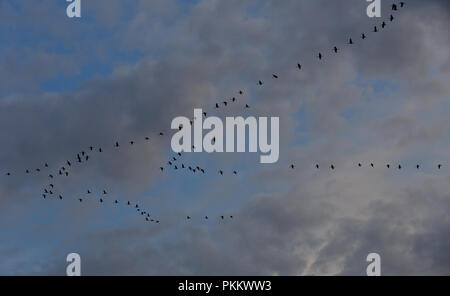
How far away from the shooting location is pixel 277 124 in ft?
351
